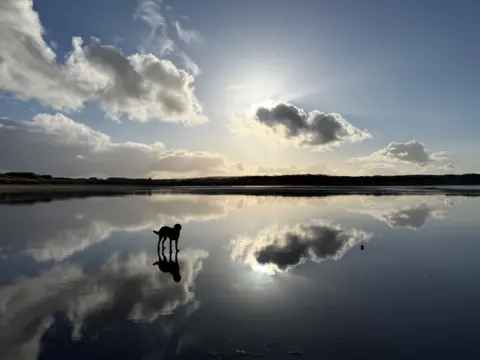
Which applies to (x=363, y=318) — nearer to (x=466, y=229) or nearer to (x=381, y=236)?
(x=381, y=236)

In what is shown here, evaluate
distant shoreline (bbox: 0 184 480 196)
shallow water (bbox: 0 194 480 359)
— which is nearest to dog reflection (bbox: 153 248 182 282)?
shallow water (bbox: 0 194 480 359)

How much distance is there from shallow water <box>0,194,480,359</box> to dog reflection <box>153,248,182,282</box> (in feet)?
0.87

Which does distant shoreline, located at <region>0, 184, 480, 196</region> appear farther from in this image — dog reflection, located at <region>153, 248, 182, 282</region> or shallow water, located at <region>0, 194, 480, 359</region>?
dog reflection, located at <region>153, 248, 182, 282</region>

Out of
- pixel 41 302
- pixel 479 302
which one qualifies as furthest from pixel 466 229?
pixel 41 302

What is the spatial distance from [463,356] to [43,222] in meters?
26.6

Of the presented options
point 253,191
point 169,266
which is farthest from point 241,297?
point 253,191

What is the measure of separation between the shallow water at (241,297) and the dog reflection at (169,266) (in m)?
0.27

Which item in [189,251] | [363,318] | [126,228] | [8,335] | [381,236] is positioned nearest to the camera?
[8,335]

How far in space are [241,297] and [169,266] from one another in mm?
4808

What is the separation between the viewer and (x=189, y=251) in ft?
58.4

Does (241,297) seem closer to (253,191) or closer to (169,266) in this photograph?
(169,266)

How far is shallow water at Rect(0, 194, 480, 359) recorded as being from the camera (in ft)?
25.7

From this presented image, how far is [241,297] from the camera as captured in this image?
36.0ft

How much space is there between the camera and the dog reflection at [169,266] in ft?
44.4
